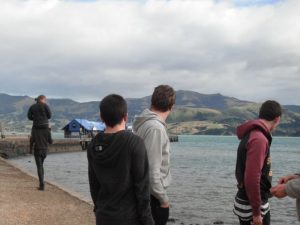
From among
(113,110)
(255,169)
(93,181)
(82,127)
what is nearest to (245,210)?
(255,169)

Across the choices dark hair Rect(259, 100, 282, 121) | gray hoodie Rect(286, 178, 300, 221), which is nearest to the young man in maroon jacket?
dark hair Rect(259, 100, 282, 121)

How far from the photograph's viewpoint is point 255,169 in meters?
5.06

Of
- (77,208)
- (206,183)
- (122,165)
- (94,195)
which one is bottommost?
(206,183)

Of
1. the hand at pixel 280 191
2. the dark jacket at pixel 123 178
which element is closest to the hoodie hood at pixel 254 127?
the hand at pixel 280 191

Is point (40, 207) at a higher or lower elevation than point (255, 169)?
lower

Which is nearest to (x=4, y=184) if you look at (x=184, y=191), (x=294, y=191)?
(x=294, y=191)

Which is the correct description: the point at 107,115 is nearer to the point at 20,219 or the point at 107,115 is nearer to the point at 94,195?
the point at 94,195

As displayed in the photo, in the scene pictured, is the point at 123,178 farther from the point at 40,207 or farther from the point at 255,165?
the point at 40,207

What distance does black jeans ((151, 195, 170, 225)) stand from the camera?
4.96 m

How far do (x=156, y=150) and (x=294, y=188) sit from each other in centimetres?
147

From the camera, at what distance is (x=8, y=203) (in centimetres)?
1130

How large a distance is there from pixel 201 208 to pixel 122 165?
16.4m

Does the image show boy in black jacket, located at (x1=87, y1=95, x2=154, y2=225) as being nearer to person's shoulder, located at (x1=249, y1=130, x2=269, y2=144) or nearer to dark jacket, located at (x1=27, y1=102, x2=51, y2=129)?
person's shoulder, located at (x1=249, y1=130, x2=269, y2=144)

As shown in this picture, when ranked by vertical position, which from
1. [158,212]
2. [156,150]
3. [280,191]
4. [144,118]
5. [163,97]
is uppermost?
[163,97]
